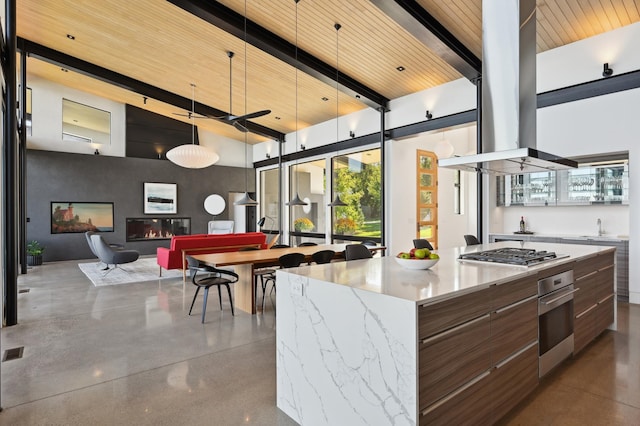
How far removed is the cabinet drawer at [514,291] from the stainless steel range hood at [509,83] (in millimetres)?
1078

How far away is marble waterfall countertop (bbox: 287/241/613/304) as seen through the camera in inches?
70.1

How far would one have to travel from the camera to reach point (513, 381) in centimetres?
222

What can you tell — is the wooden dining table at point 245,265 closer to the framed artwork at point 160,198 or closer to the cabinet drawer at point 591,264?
the cabinet drawer at point 591,264

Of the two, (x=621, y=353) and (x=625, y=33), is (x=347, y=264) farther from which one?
(x=625, y=33)

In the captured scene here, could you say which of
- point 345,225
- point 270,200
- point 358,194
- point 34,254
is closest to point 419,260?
point 358,194

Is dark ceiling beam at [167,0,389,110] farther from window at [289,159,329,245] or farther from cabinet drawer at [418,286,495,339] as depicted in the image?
cabinet drawer at [418,286,495,339]

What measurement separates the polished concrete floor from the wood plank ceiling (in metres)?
3.89

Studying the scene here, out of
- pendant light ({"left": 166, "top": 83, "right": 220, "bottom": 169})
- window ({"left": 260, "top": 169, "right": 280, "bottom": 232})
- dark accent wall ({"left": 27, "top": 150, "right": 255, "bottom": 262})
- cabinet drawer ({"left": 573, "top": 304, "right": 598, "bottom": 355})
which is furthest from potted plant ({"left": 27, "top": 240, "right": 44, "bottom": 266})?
cabinet drawer ({"left": 573, "top": 304, "right": 598, "bottom": 355})

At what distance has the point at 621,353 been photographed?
3.15 meters

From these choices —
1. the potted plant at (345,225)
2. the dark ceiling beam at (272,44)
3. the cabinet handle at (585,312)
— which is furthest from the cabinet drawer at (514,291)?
the potted plant at (345,225)

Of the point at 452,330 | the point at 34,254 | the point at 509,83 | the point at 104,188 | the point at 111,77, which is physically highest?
the point at 111,77

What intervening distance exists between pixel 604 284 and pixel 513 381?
2.17 metres

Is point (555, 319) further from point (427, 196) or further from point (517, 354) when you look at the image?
point (427, 196)

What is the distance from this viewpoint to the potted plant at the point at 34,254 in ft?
27.1
